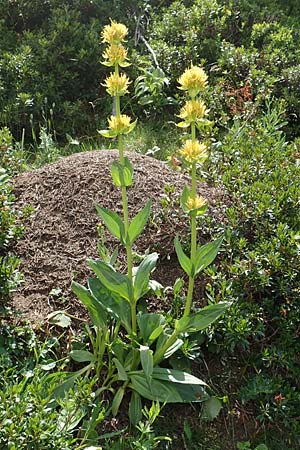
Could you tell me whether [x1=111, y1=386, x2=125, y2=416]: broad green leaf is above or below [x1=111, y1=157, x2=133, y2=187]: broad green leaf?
below

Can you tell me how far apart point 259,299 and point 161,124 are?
2.83 m

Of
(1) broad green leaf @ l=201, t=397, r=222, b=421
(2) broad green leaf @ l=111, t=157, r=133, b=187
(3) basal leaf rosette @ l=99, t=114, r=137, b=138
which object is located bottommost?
(1) broad green leaf @ l=201, t=397, r=222, b=421

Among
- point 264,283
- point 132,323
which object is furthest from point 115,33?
point 264,283

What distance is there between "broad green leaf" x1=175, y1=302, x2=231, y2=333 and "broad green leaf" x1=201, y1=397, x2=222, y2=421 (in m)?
0.52

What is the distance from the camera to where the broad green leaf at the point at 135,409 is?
3314mm

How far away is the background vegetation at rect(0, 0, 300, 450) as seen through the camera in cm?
339

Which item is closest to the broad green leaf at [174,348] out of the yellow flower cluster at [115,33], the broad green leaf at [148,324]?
the broad green leaf at [148,324]

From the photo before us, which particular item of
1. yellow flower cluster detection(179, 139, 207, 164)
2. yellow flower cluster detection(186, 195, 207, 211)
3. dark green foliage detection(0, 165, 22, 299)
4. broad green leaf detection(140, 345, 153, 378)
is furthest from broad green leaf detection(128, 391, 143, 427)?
yellow flower cluster detection(179, 139, 207, 164)

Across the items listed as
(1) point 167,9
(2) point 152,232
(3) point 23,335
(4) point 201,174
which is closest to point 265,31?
(1) point 167,9

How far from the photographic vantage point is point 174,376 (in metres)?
3.31

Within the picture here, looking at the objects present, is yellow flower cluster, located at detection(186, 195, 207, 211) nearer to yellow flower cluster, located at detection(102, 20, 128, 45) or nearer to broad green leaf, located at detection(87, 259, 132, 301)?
broad green leaf, located at detection(87, 259, 132, 301)

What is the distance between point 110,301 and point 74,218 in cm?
108

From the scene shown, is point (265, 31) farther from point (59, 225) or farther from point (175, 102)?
point (59, 225)

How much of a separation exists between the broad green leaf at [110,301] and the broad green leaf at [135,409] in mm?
325
